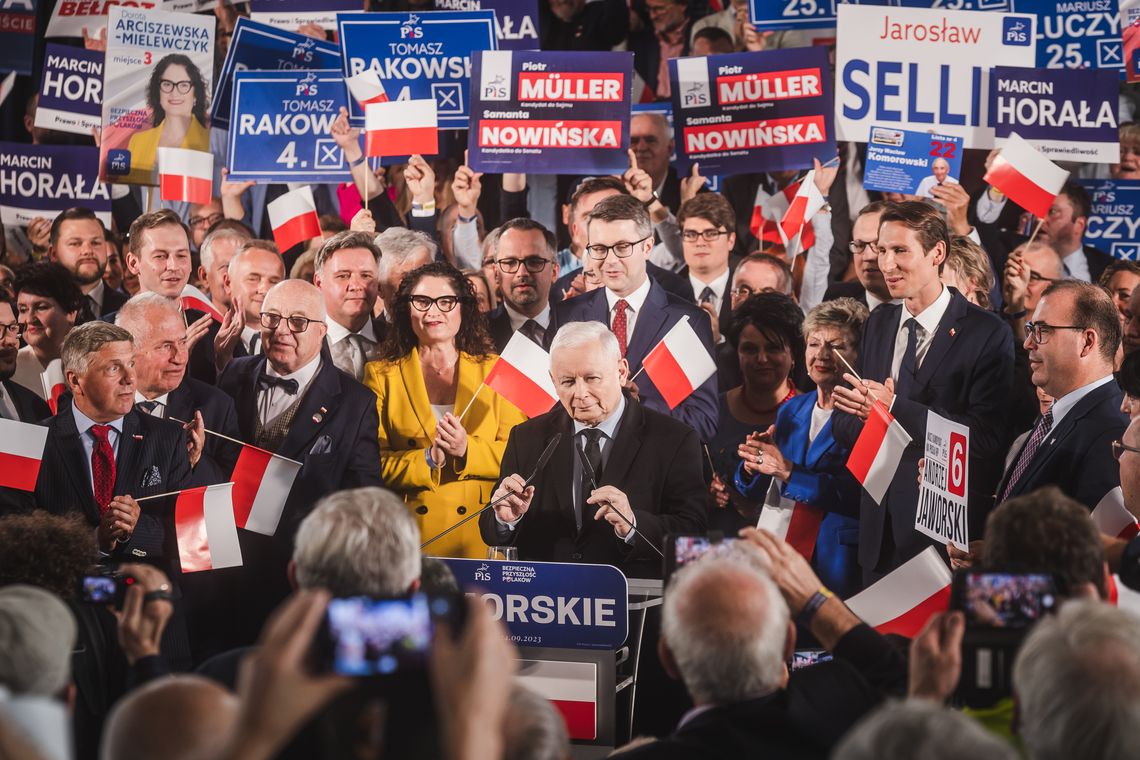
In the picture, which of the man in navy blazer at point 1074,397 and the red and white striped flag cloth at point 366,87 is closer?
the man in navy blazer at point 1074,397

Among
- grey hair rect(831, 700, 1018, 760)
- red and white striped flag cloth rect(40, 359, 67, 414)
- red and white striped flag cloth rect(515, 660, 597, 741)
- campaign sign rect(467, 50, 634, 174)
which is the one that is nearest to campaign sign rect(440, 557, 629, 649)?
red and white striped flag cloth rect(515, 660, 597, 741)

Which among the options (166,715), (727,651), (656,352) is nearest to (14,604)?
(166,715)

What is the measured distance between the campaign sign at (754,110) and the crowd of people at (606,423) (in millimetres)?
171

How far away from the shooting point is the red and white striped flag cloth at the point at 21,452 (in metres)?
5.04

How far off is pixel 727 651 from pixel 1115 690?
780 millimetres

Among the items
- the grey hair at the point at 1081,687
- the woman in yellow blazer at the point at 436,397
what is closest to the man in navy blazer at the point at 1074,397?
the woman in yellow blazer at the point at 436,397

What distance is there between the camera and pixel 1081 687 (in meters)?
2.10

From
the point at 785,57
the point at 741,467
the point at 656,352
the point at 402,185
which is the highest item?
the point at 785,57

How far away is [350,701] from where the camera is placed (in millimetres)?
1960

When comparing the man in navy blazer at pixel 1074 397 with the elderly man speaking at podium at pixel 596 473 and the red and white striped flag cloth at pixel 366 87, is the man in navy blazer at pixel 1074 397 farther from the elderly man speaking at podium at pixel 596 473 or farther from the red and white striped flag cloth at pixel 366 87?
the red and white striped flag cloth at pixel 366 87

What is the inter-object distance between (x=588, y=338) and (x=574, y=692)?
1.43 meters

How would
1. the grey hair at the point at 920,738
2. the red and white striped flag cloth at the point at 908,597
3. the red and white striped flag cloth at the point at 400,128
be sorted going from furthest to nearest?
the red and white striped flag cloth at the point at 400,128
the red and white striped flag cloth at the point at 908,597
the grey hair at the point at 920,738

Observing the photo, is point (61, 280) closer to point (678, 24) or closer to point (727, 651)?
point (678, 24)

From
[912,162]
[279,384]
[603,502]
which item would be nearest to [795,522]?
[603,502]
